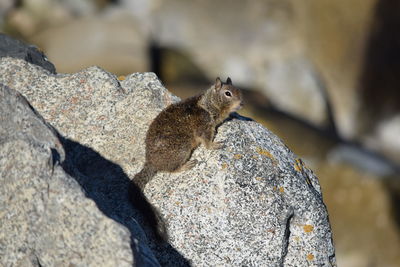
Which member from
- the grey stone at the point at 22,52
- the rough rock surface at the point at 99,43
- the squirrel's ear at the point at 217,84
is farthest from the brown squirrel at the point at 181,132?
the rough rock surface at the point at 99,43

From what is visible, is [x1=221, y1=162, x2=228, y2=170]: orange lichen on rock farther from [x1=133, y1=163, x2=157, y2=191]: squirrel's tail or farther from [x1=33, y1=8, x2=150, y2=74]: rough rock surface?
[x1=33, y1=8, x2=150, y2=74]: rough rock surface

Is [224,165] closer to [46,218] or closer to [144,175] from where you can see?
[144,175]

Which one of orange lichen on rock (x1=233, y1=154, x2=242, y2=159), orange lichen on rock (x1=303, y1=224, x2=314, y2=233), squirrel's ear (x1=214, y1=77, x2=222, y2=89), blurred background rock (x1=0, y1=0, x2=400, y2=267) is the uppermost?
blurred background rock (x1=0, y1=0, x2=400, y2=267)

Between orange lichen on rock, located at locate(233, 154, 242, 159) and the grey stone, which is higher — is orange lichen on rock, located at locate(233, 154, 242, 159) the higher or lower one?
the higher one

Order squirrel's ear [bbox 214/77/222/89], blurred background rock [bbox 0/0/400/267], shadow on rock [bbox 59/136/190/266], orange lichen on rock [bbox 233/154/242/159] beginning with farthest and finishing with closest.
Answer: blurred background rock [bbox 0/0/400/267] → squirrel's ear [bbox 214/77/222/89] → orange lichen on rock [bbox 233/154/242/159] → shadow on rock [bbox 59/136/190/266]

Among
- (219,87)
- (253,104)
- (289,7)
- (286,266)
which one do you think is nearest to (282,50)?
(289,7)

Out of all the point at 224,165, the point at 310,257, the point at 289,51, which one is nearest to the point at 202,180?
the point at 224,165

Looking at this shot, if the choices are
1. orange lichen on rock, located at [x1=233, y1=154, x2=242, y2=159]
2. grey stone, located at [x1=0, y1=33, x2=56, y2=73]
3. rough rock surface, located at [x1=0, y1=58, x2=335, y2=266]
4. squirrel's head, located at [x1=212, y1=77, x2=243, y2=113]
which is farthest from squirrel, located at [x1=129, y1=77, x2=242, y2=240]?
grey stone, located at [x1=0, y1=33, x2=56, y2=73]
